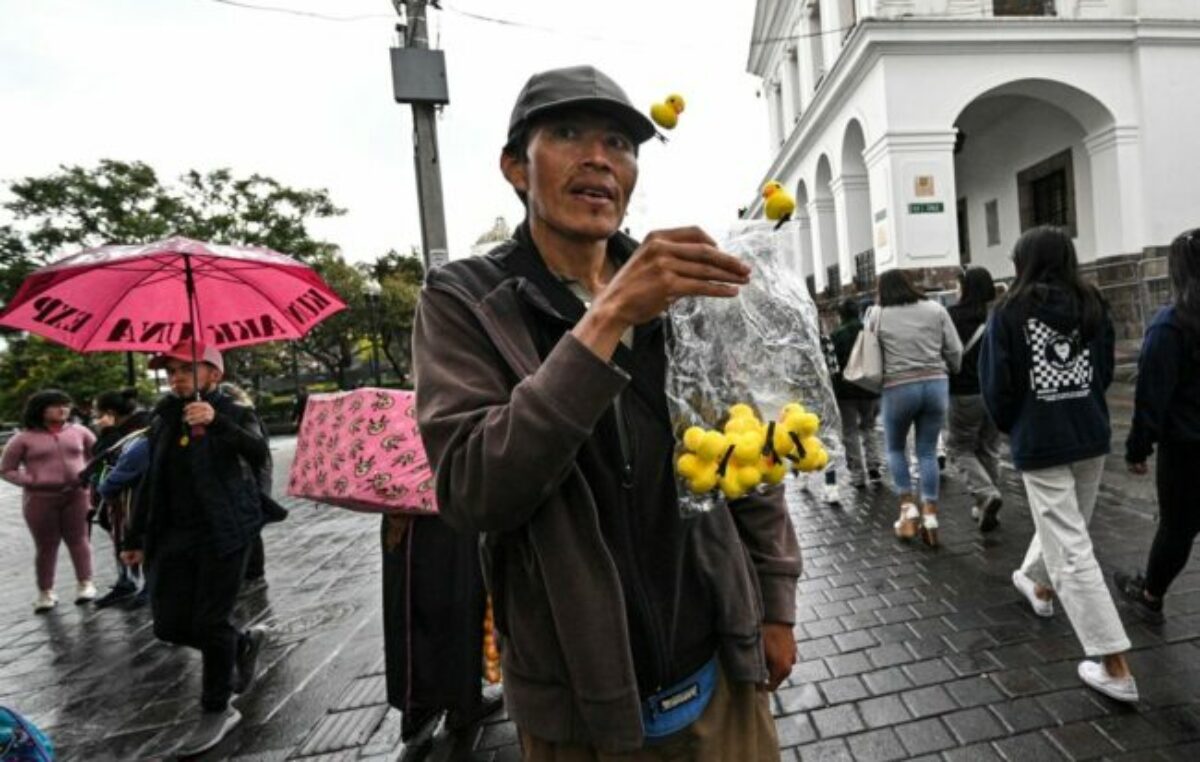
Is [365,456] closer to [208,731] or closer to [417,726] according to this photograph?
[417,726]

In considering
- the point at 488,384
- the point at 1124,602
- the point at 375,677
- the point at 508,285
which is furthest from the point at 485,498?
the point at 1124,602

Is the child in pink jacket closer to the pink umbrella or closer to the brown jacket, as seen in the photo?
the pink umbrella

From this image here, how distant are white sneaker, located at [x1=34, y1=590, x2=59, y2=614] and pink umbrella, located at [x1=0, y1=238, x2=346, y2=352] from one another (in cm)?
367

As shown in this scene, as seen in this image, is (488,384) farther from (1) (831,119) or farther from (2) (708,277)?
(1) (831,119)

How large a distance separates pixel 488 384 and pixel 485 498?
24 cm

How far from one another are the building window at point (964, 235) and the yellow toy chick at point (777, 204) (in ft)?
69.6

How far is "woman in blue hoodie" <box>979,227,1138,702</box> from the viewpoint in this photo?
2.93 metres

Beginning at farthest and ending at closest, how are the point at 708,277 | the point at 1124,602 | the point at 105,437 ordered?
the point at 105,437
the point at 1124,602
the point at 708,277

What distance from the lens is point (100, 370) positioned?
2431cm

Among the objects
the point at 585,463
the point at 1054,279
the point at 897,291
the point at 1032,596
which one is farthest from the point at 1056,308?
the point at 585,463

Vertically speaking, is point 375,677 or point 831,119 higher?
point 831,119

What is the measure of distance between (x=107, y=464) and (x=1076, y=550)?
6.66m

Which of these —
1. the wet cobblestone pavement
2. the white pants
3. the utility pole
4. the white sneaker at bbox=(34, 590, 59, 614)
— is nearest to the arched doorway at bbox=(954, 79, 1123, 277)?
the wet cobblestone pavement

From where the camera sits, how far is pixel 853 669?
3240mm
